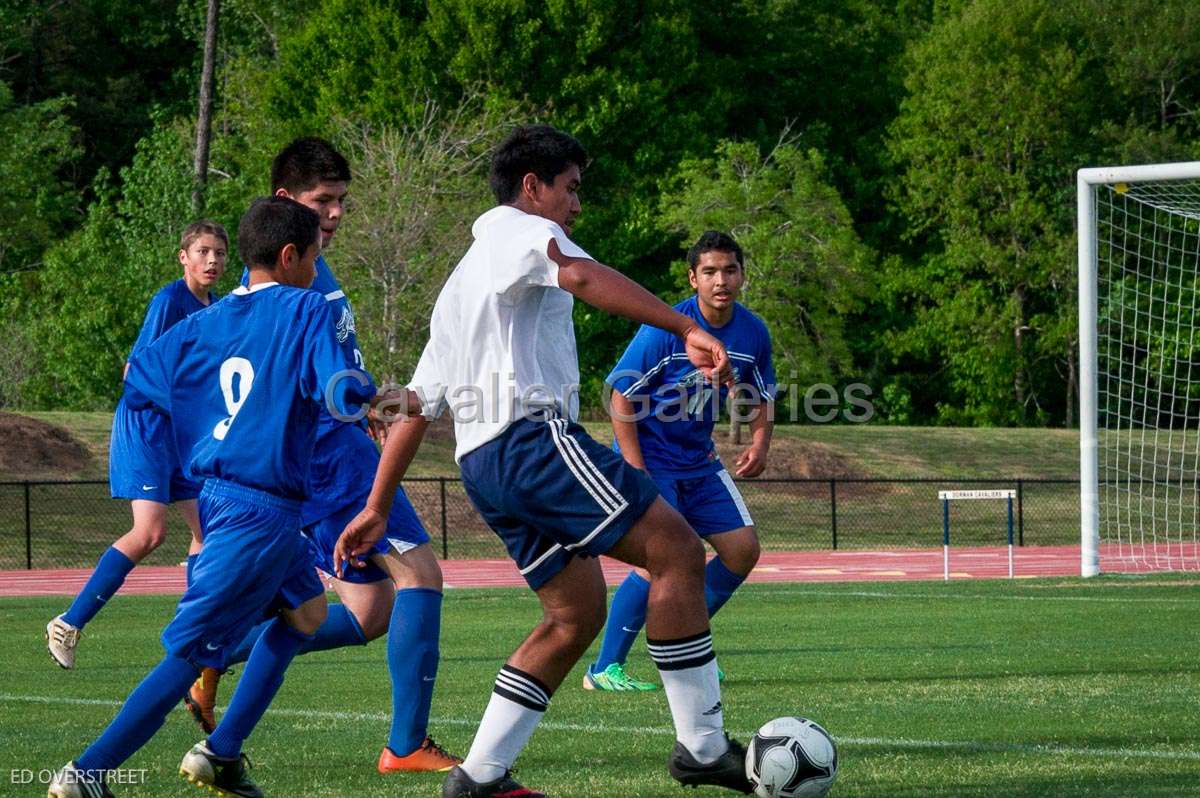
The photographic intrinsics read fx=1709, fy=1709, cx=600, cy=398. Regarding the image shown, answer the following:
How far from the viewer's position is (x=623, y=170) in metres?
44.8

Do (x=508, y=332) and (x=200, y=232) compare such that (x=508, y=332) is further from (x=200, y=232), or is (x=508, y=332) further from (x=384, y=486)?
(x=200, y=232)

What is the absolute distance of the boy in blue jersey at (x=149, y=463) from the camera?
799 cm

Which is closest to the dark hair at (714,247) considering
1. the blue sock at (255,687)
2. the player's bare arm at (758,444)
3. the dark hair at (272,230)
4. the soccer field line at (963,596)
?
the player's bare arm at (758,444)

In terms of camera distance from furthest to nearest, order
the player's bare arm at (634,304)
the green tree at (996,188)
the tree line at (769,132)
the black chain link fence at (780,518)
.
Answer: the green tree at (996,188)
the tree line at (769,132)
the black chain link fence at (780,518)
the player's bare arm at (634,304)

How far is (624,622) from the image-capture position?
8477 mm

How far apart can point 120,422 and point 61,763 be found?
268 centimetres

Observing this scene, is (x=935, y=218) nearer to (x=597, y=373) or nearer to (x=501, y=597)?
(x=597, y=373)

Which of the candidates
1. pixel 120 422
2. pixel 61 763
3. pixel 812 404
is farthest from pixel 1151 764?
pixel 812 404

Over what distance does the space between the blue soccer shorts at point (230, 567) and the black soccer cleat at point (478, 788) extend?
78 centimetres

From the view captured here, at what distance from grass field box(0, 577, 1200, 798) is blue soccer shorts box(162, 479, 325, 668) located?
695 mm

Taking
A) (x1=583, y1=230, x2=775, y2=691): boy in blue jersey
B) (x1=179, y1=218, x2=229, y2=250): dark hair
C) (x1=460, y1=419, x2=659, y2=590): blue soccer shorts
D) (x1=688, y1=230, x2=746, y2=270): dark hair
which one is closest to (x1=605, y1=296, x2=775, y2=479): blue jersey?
(x1=583, y1=230, x2=775, y2=691): boy in blue jersey

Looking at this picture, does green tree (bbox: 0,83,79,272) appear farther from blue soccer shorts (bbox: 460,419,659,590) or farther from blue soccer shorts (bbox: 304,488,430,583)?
blue soccer shorts (bbox: 460,419,659,590)

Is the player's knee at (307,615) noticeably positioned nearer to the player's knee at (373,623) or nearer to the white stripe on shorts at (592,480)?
the player's knee at (373,623)

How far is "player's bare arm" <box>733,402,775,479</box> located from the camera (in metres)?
7.84
